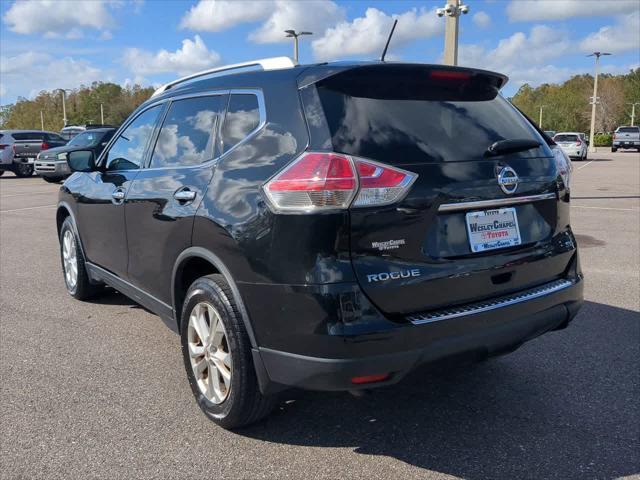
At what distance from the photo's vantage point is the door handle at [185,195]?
3222 mm

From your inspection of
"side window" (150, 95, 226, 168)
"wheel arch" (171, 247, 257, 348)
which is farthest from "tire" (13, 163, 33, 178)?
"wheel arch" (171, 247, 257, 348)

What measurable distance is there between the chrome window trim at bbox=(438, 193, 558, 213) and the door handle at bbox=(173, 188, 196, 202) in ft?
4.30

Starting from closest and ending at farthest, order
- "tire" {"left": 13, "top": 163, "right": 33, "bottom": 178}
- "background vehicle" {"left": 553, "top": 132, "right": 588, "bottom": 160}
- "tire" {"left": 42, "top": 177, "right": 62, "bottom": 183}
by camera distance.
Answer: "tire" {"left": 42, "top": 177, "right": 62, "bottom": 183} → "tire" {"left": 13, "top": 163, "right": 33, "bottom": 178} → "background vehicle" {"left": 553, "top": 132, "right": 588, "bottom": 160}

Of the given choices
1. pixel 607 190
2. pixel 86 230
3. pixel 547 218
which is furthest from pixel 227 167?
pixel 607 190

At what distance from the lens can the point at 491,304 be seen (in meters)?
2.86

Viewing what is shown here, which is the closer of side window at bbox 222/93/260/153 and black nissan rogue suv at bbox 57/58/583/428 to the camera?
black nissan rogue suv at bbox 57/58/583/428

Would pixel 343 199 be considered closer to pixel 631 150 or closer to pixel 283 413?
pixel 283 413

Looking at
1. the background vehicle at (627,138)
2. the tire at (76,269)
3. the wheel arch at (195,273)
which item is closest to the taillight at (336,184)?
the wheel arch at (195,273)

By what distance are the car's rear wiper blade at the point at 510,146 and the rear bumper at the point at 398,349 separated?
0.74m

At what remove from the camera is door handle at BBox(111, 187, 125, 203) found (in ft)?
13.6

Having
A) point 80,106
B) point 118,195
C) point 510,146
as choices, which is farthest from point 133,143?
point 80,106

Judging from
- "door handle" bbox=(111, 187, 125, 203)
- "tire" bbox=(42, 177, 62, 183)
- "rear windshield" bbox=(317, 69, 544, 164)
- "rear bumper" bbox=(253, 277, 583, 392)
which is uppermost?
"rear windshield" bbox=(317, 69, 544, 164)

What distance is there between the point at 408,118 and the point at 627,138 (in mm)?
48232

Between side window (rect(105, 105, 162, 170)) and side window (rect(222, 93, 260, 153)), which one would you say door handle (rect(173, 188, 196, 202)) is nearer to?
side window (rect(222, 93, 260, 153))
